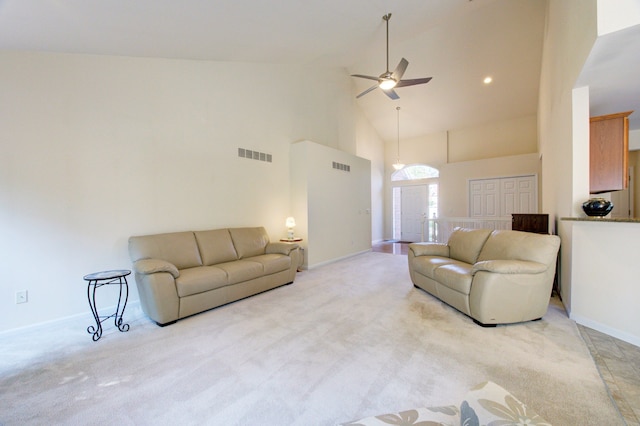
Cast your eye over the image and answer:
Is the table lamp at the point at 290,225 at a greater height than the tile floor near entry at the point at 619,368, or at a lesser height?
greater

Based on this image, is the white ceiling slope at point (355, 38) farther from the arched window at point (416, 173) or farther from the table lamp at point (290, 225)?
the table lamp at point (290, 225)

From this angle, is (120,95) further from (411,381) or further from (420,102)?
(420,102)

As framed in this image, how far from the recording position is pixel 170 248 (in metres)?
3.36

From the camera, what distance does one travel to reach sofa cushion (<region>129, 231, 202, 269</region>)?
10.2 feet

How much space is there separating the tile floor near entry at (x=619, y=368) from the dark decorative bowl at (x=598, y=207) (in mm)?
1132

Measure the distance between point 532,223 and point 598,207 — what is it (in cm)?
161

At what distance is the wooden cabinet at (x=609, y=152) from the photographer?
2799 millimetres

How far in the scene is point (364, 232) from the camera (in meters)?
7.01

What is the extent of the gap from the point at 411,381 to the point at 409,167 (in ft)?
27.2

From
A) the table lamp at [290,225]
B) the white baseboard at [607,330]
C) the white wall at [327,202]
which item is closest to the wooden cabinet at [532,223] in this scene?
the white baseboard at [607,330]

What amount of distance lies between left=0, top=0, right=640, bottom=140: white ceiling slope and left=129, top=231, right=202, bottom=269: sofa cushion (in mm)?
2191

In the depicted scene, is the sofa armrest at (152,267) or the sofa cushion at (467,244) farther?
the sofa cushion at (467,244)

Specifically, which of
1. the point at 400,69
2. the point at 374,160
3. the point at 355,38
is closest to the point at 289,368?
the point at 400,69

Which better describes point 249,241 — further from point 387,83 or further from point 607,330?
point 607,330
